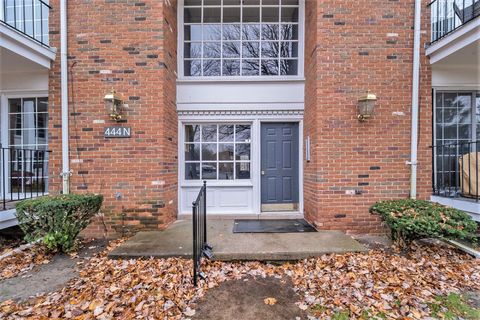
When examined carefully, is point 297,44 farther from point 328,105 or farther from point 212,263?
point 212,263

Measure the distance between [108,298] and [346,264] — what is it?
9.70 feet

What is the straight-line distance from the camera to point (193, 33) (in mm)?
5453

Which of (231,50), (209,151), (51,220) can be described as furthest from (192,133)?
(51,220)

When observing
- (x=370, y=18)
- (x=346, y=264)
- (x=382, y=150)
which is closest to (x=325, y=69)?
(x=370, y=18)

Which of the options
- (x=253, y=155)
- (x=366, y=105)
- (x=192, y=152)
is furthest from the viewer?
(x=192, y=152)

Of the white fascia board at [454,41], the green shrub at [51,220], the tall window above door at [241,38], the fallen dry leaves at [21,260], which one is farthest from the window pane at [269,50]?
the fallen dry leaves at [21,260]

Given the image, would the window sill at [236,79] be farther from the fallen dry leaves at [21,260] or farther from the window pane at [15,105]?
the fallen dry leaves at [21,260]

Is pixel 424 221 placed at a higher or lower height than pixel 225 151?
lower

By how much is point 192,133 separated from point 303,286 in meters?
3.85

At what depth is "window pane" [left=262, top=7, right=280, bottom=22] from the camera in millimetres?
5375

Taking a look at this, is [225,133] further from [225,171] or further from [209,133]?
[225,171]

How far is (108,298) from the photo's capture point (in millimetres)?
2602

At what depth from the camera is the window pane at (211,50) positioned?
540 cm

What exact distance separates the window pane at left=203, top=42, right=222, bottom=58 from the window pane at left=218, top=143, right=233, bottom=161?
2035mm
